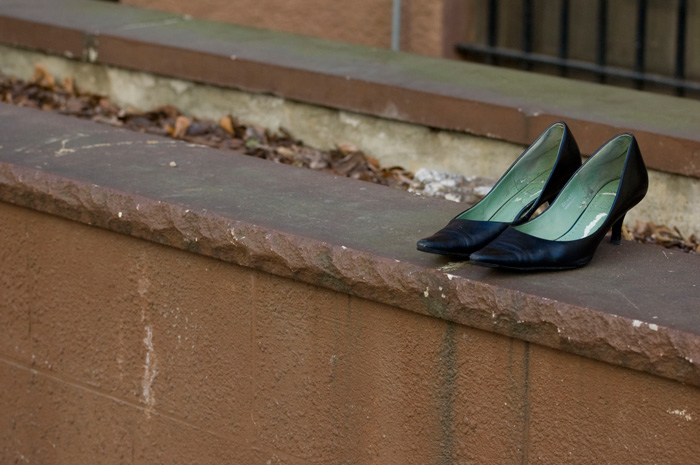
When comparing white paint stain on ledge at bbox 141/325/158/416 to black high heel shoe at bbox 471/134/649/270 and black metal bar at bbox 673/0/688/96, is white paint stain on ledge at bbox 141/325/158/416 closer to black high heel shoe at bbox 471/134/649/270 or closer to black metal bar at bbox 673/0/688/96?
black high heel shoe at bbox 471/134/649/270

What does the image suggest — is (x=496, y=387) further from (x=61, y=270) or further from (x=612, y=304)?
(x=61, y=270)

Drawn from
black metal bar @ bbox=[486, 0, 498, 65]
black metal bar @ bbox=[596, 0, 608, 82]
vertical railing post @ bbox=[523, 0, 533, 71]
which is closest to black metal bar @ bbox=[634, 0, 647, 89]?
black metal bar @ bbox=[596, 0, 608, 82]

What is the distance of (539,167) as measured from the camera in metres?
2.63

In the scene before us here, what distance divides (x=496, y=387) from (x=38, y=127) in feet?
5.67

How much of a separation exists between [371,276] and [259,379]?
475mm

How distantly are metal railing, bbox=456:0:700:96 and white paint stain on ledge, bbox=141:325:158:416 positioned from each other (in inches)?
112

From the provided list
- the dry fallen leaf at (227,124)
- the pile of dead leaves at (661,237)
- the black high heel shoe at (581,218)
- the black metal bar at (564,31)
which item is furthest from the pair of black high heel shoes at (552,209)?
the black metal bar at (564,31)

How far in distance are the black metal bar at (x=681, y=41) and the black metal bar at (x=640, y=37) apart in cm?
15

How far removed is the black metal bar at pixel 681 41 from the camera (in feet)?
15.3

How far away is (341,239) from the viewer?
2406 mm

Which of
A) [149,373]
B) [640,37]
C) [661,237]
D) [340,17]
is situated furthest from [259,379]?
[340,17]

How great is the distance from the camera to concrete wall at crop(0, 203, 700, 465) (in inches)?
86.0

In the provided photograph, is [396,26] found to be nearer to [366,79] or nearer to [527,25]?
[527,25]

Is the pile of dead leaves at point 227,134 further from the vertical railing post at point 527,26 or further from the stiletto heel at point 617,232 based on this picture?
the vertical railing post at point 527,26
